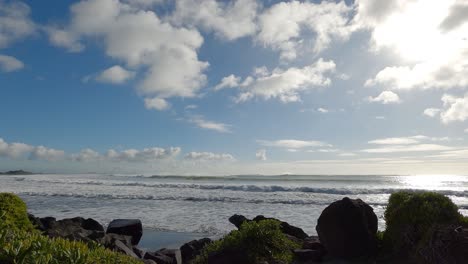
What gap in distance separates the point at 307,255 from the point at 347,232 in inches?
51.6

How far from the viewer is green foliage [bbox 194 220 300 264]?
33.0 feet

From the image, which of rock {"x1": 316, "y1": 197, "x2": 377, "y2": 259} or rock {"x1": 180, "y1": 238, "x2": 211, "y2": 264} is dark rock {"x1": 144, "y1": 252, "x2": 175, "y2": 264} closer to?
rock {"x1": 180, "y1": 238, "x2": 211, "y2": 264}

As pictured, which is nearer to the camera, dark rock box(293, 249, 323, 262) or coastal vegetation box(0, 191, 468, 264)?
coastal vegetation box(0, 191, 468, 264)

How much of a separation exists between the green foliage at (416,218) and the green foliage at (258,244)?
9.64 ft

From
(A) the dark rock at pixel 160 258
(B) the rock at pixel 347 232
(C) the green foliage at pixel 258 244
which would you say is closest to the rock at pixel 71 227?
(A) the dark rock at pixel 160 258

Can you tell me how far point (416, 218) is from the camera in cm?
1023

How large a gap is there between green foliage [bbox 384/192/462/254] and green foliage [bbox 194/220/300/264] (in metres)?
2.94

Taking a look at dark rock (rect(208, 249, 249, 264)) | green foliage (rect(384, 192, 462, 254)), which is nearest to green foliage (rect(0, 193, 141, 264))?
dark rock (rect(208, 249, 249, 264))

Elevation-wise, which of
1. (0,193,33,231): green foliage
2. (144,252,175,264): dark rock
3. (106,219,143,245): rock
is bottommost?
(144,252,175,264): dark rock

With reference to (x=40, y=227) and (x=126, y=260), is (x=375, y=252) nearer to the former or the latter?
(x=126, y=260)

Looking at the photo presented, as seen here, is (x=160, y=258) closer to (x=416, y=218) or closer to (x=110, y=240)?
(x=110, y=240)

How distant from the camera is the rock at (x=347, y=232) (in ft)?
35.7

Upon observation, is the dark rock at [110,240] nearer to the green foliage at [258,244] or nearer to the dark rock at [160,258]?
the dark rock at [160,258]

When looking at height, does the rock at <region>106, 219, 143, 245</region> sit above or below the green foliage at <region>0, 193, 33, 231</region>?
below
